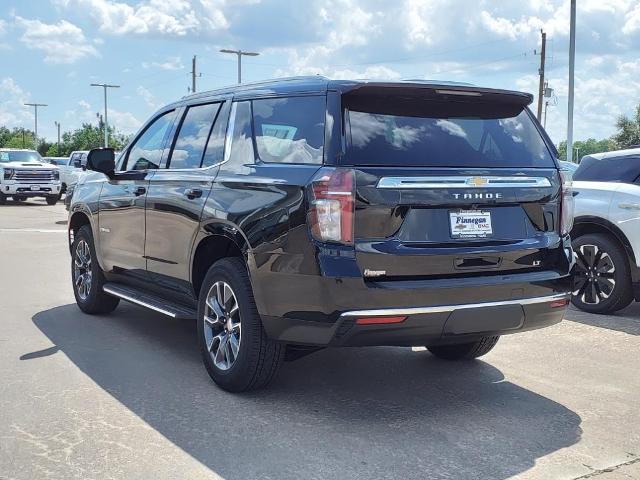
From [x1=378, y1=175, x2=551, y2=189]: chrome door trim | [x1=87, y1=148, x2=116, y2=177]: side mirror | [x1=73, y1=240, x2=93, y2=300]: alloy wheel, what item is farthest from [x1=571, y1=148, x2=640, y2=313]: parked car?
[x1=73, y1=240, x2=93, y2=300]: alloy wheel

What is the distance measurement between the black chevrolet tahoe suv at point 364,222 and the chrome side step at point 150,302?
Answer: 7 cm

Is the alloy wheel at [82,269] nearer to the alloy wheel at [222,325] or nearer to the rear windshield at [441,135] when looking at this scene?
the alloy wheel at [222,325]

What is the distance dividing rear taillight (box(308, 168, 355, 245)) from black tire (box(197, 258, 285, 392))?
2.45ft

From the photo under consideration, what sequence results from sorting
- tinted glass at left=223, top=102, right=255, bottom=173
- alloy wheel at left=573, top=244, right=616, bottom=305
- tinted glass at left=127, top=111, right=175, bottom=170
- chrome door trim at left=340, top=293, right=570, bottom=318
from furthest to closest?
alloy wheel at left=573, top=244, right=616, bottom=305 → tinted glass at left=127, top=111, right=175, bottom=170 → tinted glass at left=223, top=102, right=255, bottom=173 → chrome door trim at left=340, top=293, right=570, bottom=318

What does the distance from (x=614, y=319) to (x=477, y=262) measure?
12.3ft

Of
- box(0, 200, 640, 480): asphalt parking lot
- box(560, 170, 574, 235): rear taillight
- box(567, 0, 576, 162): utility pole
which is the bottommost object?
box(0, 200, 640, 480): asphalt parking lot

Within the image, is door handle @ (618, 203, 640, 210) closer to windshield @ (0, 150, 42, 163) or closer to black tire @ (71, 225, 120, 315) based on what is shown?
black tire @ (71, 225, 120, 315)

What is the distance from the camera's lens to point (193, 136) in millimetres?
5559

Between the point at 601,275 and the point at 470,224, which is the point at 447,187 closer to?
the point at 470,224

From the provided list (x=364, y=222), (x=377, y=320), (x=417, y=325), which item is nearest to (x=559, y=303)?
A: (x=417, y=325)

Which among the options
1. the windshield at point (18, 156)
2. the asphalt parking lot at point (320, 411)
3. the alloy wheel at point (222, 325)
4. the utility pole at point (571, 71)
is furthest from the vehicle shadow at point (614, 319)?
the windshield at point (18, 156)

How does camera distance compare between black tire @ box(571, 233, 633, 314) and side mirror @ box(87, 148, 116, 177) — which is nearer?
side mirror @ box(87, 148, 116, 177)

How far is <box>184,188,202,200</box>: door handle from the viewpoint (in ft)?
16.6

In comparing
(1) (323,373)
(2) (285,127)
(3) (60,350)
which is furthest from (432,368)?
(3) (60,350)
